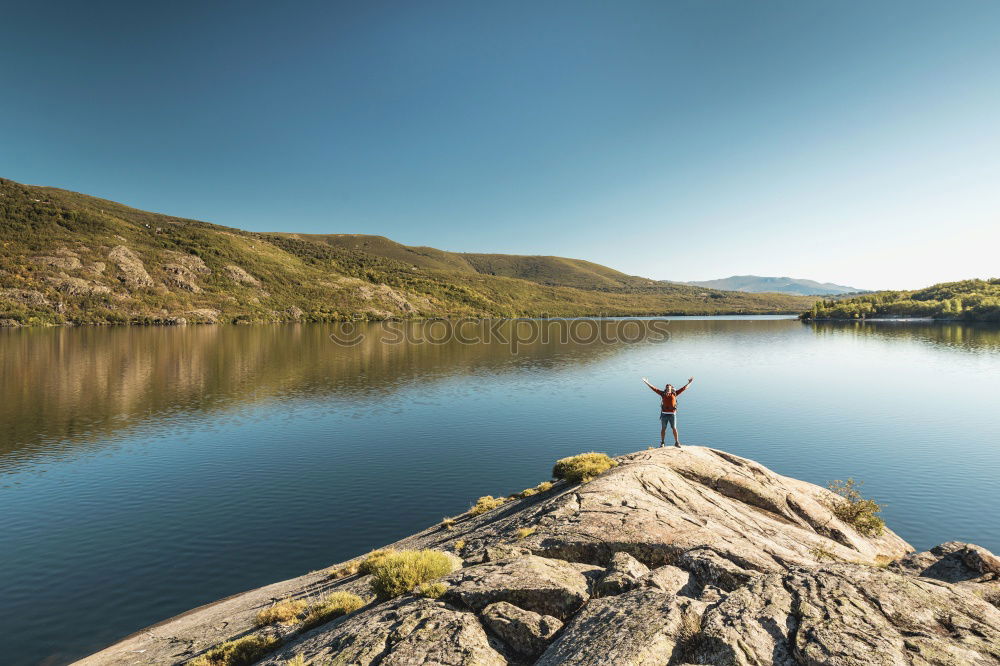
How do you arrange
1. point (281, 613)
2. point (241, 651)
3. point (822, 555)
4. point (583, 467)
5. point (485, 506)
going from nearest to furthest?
point (241, 651)
point (281, 613)
point (822, 555)
point (583, 467)
point (485, 506)

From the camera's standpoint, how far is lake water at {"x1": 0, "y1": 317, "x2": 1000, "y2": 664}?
1997 cm

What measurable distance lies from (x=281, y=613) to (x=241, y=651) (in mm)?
1609

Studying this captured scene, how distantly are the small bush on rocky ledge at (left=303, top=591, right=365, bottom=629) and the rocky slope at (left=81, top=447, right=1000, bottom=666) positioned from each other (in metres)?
0.41

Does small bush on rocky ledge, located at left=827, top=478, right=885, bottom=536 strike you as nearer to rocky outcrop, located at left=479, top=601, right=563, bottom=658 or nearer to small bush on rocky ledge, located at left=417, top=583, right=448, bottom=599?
rocky outcrop, located at left=479, top=601, right=563, bottom=658

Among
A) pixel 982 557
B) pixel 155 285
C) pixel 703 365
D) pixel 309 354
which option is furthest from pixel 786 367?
pixel 155 285

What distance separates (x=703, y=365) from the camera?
83000 millimetres

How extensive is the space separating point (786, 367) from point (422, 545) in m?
78.8

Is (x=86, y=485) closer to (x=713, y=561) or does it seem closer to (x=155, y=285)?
(x=713, y=561)

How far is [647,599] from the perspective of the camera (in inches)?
387

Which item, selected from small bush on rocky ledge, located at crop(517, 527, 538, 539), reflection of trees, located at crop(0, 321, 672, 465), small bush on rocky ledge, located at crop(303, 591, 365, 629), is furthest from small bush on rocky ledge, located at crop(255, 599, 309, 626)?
reflection of trees, located at crop(0, 321, 672, 465)

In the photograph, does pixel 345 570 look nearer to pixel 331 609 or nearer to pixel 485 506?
pixel 331 609

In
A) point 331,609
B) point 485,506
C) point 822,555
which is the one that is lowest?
point 485,506

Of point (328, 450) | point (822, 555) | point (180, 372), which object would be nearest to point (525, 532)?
point (822, 555)

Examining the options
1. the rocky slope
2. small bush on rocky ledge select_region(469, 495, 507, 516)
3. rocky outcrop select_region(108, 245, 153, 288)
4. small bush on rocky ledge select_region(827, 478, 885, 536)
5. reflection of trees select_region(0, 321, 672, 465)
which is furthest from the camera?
rocky outcrop select_region(108, 245, 153, 288)
